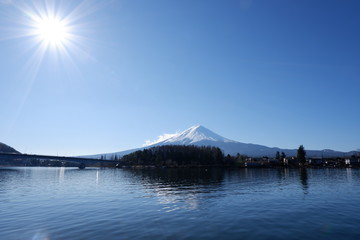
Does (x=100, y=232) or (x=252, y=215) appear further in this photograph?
(x=252, y=215)

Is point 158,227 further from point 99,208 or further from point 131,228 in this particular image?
point 99,208

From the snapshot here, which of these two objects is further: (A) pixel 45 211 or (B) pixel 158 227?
(A) pixel 45 211

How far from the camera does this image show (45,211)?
29297 millimetres

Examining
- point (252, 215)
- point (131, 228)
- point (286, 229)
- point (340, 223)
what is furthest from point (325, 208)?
point (131, 228)

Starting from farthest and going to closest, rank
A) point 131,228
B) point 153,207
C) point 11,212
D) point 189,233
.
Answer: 1. point 153,207
2. point 11,212
3. point 131,228
4. point 189,233

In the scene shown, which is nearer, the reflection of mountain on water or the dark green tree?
the reflection of mountain on water

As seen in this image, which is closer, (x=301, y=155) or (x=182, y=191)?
(x=182, y=191)

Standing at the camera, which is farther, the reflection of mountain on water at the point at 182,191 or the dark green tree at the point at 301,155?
the dark green tree at the point at 301,155

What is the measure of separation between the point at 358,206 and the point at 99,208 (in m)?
35.4

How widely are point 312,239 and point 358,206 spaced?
19.6m

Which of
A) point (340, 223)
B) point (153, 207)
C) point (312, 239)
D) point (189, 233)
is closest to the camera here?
point (312, 239)

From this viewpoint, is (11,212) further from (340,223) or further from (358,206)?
(358,206)

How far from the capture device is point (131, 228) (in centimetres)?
2092

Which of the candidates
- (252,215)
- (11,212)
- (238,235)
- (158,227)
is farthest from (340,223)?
(11,212)
